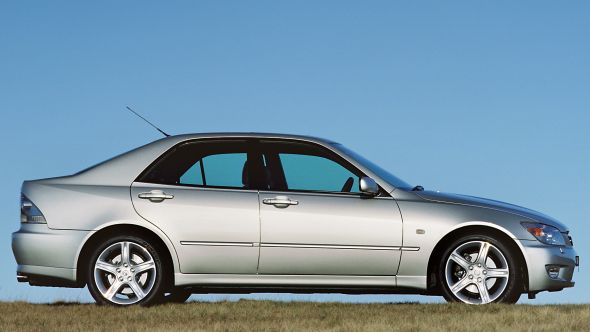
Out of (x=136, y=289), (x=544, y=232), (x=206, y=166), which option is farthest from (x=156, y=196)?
(x=544, y=232)

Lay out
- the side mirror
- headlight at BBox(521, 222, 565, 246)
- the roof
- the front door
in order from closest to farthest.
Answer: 1. the side mirror
2. the front door
3. headlight at BBox(521, 222, 565, 246)
4. the roof

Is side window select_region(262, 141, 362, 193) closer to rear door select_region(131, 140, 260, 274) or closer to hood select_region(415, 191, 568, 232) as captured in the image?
rear door select_region(131, 140, 260, 274)

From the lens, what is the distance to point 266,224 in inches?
441

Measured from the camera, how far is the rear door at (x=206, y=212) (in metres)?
11.2

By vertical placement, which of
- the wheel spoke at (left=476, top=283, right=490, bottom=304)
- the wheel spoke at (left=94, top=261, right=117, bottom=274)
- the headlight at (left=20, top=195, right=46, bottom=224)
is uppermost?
the headlight at (left=20, top=195, right=46, bottom=224)

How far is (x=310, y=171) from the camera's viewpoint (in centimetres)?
1148

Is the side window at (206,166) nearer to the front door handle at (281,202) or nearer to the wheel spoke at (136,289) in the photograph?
the front door handle at (281,202)

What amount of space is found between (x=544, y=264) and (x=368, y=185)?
83.4 inches

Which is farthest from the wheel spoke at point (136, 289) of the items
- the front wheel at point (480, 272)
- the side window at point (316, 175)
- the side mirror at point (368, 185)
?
the front wheel at point (480, 272)

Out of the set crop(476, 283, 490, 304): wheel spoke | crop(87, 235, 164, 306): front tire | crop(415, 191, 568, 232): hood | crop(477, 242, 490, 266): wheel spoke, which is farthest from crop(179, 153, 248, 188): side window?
crop(476, 283, 490, 304): wheel spoke

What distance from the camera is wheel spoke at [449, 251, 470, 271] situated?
11.3 meters

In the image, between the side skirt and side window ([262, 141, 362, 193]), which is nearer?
the side skirt

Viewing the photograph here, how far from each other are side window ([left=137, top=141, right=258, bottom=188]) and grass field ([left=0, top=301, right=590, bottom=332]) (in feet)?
4.36

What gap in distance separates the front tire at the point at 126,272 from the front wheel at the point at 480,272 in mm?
3019
